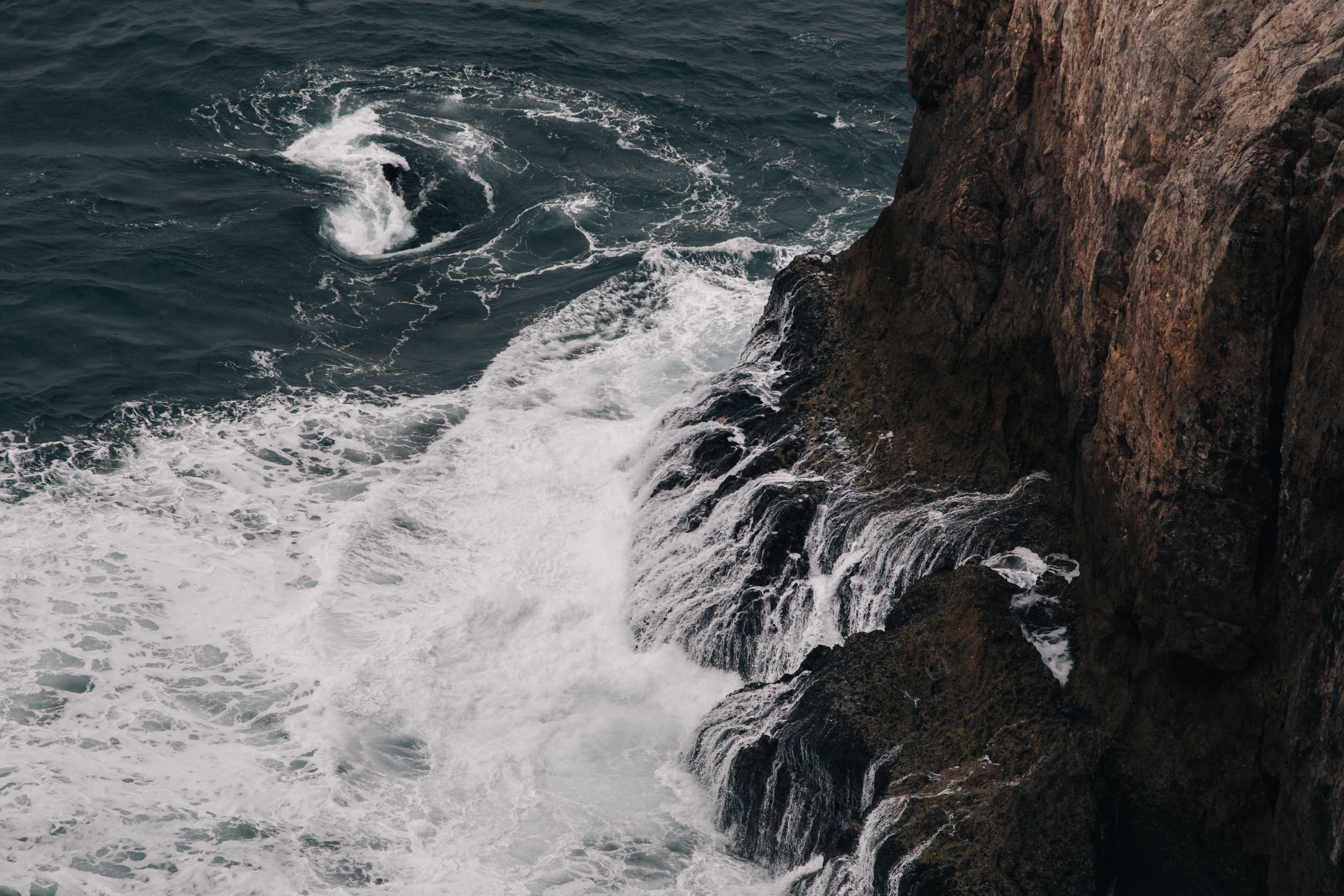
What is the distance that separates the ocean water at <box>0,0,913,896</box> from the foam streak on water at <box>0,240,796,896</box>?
66 mm

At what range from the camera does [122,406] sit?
989 inches

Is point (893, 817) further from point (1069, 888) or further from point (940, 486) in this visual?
point (940, 486)

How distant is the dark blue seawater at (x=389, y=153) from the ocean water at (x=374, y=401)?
13 centimetres

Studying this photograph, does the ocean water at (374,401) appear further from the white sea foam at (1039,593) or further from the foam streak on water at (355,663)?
the white sea foam at (1039,593)

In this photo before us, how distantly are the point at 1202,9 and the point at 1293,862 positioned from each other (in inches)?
363

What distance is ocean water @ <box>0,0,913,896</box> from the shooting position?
57.4ft

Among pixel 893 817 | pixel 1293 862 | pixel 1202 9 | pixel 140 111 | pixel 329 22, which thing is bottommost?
pixel 893 817

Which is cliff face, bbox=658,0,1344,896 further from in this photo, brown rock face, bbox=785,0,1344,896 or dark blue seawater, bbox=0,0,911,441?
dark blue seawater, bbox=0,0,911,441

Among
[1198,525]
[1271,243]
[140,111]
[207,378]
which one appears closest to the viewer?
[1271,243]

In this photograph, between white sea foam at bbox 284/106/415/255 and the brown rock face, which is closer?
the brown rock face

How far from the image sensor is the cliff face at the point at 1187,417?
11.4 metres

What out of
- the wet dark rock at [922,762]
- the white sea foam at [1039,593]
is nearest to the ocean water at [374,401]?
the wet dark rock at [922,762]

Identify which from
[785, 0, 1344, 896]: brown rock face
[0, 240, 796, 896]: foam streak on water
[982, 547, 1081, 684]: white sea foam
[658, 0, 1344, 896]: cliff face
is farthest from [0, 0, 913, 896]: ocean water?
[785, 0, 1344, 896]: brown rock face

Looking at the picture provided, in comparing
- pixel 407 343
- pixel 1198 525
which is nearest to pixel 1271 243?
pixel 1198 525
